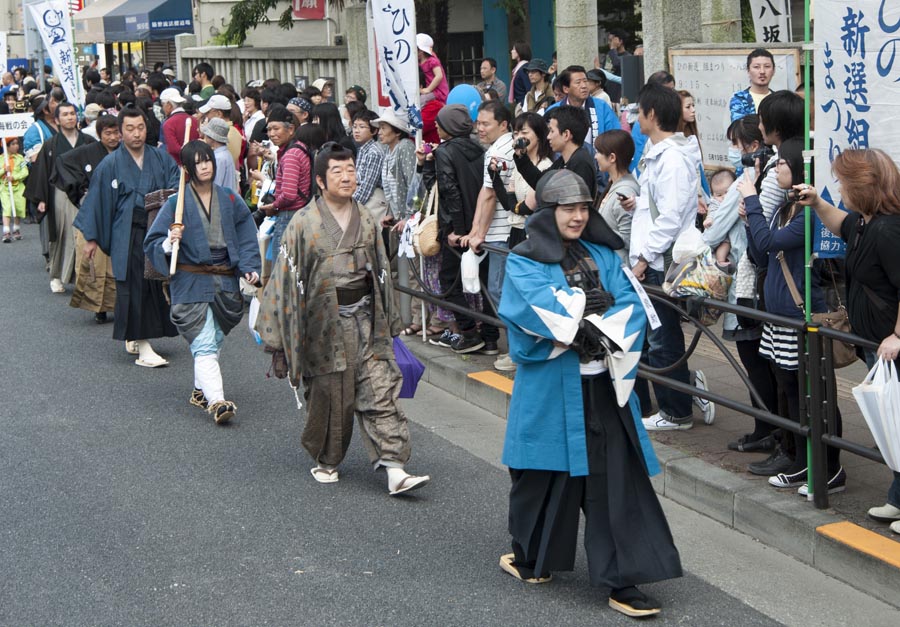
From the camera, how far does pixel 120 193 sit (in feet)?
30.7

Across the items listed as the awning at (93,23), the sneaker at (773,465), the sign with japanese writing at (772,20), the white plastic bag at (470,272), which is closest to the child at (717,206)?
the sneaker at (773,465)

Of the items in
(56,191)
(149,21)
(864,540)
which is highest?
(149,21)

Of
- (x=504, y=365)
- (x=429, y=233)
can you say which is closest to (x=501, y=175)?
(x=429, y=233)

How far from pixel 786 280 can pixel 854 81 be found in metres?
1.08

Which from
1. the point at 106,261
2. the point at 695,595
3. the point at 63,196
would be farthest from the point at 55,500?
the point at 63,196

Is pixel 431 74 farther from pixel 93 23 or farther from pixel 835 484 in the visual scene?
pixel 93 23

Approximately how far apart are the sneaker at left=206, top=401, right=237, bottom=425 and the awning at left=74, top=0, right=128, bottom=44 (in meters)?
23.4

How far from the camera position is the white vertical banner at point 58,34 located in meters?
16.2

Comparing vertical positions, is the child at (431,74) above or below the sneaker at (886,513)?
above

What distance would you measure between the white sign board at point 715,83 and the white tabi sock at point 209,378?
14.7ft

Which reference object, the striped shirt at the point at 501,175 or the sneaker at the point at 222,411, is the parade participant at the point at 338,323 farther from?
the striped shirt at the point at 501,175

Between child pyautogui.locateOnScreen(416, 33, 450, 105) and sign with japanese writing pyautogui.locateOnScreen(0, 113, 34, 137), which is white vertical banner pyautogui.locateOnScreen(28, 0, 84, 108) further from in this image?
child pyautogui.locateOnScreen(416, 33, 450, 105)

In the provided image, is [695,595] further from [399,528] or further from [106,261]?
[106,261]

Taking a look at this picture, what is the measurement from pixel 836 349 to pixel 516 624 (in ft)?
6.20
